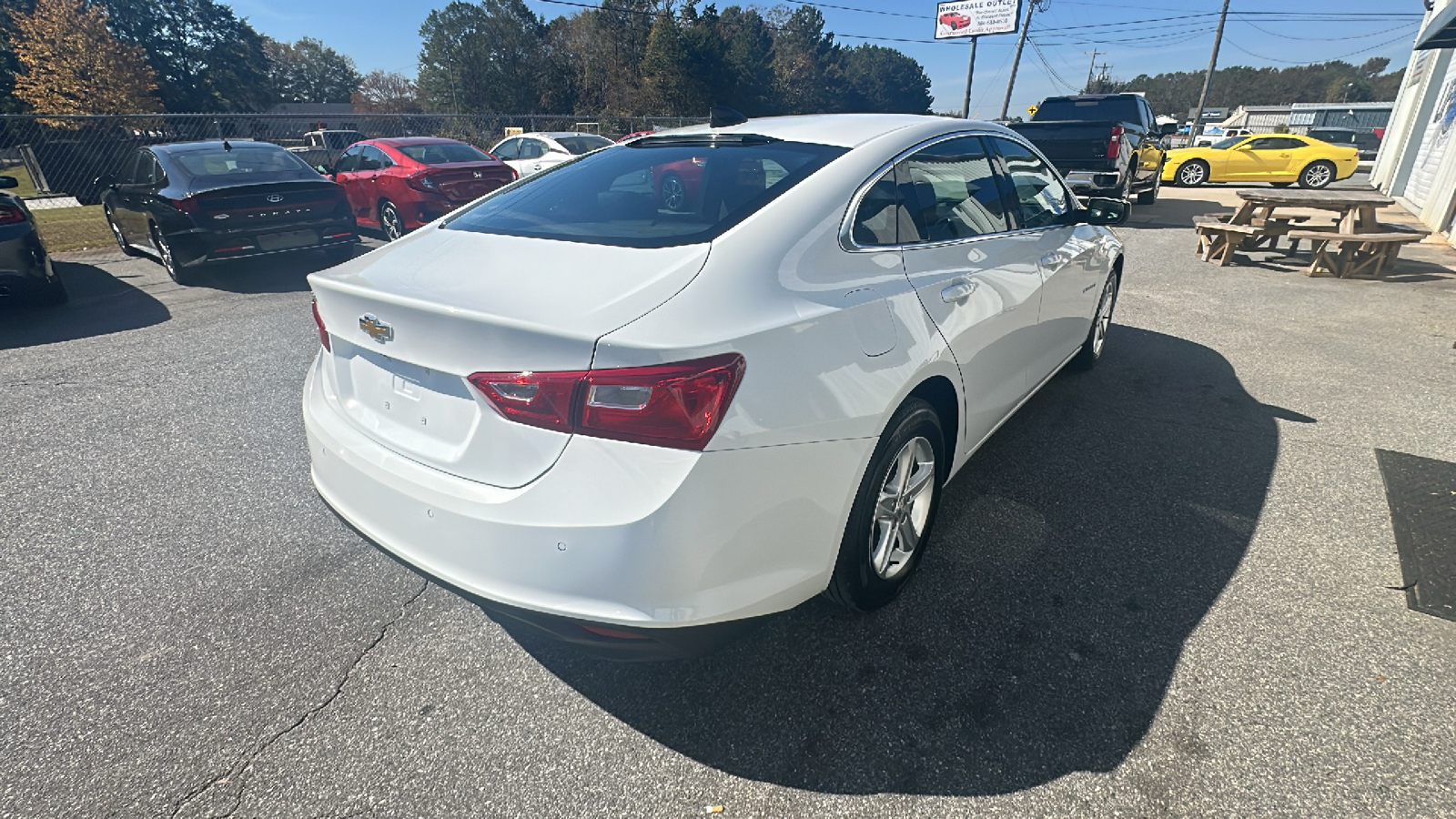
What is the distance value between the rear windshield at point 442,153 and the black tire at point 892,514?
9.24 m

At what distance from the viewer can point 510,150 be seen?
43.9 ft

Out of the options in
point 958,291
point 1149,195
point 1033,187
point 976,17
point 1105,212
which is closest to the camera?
point 958,291

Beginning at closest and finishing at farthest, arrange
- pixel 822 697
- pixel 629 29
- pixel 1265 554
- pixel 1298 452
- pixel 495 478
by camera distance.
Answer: pixel 495 478 < pixel 822 697 < pixel 1265 554 < pixel 1298 452 < pixel 629 29

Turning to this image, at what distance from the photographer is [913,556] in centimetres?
259

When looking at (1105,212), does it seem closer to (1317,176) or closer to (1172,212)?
(1172,212)

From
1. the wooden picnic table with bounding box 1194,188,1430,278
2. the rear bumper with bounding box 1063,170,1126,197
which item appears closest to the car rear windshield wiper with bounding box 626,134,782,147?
the rear bumper with bounding box 1063,170,1126,197

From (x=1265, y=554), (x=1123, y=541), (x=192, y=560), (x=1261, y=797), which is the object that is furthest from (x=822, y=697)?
(x=192, y=560)

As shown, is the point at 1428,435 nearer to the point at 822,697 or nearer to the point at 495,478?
the point at 822,697

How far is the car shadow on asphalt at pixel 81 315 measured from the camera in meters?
5.89

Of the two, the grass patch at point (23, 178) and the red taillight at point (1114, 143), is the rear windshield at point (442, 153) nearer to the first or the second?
the red taillight at point (1114, 143)

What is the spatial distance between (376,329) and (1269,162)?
23922mm

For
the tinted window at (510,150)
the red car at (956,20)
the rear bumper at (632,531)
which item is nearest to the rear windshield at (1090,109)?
the tinted window at (510,150)

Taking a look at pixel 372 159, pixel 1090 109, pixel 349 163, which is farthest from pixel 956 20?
pixel 372 159

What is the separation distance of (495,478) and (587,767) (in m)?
0.84
